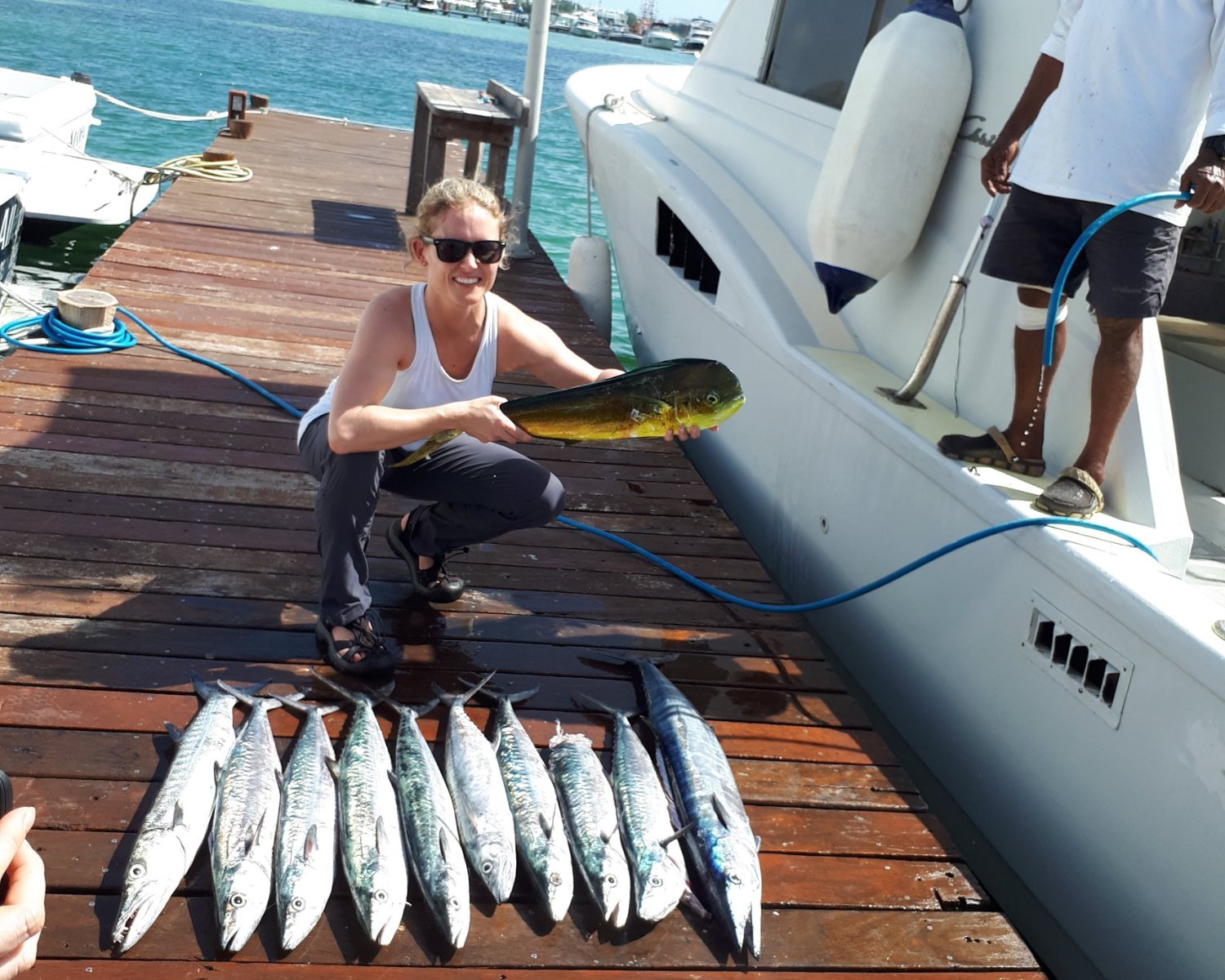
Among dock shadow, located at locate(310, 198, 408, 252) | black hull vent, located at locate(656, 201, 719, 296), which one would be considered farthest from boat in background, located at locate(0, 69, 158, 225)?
black hull vent, located at locate(656, 201, 719, 296)

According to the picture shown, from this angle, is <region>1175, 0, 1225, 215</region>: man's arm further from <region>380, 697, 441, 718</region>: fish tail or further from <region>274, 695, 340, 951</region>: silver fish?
<region>274, 695, 340, 951</region>: silver fish

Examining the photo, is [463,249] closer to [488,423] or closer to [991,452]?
[488,423]

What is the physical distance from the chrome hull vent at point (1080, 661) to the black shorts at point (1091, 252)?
0.82 metres

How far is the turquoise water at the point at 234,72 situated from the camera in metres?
17.2

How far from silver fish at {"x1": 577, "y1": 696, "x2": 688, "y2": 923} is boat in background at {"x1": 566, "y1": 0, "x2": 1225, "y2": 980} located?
1026 millimetres

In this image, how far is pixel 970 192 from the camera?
3967 millimetres

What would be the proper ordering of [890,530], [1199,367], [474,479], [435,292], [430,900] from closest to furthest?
[430,900]
[435,292]
[474,479]
[890,530]
[1199,367]

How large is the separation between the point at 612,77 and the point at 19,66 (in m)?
24.6

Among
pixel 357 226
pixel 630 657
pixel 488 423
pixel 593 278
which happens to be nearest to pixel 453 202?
pixel 488 423

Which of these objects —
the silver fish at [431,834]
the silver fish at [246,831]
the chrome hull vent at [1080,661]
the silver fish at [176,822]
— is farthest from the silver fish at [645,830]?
the chrome hull vent at [1080,661]

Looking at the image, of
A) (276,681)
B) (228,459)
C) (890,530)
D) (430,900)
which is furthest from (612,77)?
(430,900)

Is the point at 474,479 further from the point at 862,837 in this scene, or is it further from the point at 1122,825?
the point at 1122,825

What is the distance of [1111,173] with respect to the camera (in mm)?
3100

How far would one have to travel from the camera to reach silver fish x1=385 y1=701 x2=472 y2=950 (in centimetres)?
238
